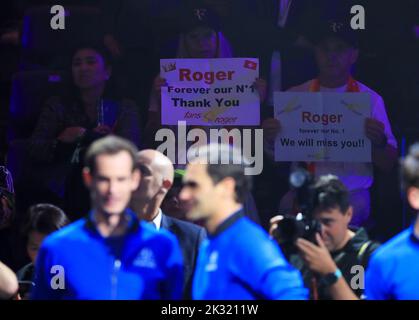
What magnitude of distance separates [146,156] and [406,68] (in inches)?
77.3

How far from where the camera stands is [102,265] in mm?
4223

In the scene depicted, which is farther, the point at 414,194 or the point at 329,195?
the point at 329,195

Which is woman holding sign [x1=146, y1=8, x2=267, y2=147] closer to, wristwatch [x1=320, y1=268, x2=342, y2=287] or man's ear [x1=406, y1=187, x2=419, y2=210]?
wristwatch [x1=320, y1=268, x2=342, y2=287]

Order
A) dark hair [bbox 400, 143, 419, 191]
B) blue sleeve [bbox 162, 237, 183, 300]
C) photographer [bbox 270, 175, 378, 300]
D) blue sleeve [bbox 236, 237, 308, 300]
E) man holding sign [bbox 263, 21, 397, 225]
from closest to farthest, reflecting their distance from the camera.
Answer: blue sleeve [bbox 236, 237, 308, 300] → blue sleeve [bbox 162, 237, 183, 300] → dark hair [bbox 400, 143, 419, 191] → photographer [bbox 270, 175, 378, 300] → man holding sign [bbox 263, 21, 397, 225]

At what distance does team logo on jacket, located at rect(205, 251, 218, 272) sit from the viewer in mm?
4176

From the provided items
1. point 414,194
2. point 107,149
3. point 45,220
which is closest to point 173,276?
point 107,149

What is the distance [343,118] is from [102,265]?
2520mm

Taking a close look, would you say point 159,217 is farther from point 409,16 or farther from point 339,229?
point 409,16

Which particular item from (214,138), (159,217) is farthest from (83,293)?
(214,138)

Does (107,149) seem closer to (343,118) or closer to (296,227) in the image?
(296,227)

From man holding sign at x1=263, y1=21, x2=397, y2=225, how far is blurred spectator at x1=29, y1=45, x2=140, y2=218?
933 millimetres

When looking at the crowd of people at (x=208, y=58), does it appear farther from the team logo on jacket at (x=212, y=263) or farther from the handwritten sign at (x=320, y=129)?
the team logo on jacket at (x=212, y=263)

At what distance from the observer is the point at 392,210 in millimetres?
6258

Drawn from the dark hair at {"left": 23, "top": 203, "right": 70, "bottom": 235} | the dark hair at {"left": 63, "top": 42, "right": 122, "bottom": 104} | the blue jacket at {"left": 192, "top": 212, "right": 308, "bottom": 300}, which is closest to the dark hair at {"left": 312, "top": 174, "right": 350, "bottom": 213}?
the blue jacket at {"left": 192, "top": 212, "right": 308, "bottom": 300}
